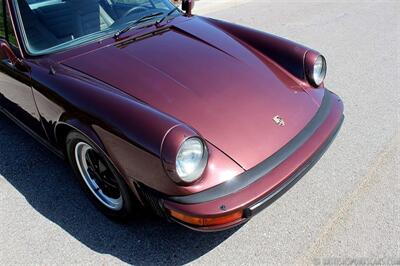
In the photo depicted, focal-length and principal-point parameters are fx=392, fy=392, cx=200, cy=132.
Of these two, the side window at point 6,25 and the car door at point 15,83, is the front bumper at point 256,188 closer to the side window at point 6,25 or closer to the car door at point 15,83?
the car door at point 15,83

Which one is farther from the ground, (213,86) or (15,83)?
(213,86)

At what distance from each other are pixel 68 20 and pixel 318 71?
194cm

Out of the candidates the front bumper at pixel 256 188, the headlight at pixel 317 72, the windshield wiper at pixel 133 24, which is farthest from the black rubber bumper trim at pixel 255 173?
the windshield wiper at pixel 133 24

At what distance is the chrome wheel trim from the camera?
103 inches

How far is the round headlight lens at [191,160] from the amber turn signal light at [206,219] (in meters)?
0.19

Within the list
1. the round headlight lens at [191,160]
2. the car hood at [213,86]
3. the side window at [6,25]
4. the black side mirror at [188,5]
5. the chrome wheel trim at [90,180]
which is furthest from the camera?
the black side mirror at [188,5]

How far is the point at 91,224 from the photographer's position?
2.69 m

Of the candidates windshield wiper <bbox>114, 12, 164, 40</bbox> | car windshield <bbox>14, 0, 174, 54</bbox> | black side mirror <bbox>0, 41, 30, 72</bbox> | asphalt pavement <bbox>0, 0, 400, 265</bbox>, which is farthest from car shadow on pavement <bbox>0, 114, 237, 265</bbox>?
windshield wiper <bbox>114, 12, 164, 40</bbox>

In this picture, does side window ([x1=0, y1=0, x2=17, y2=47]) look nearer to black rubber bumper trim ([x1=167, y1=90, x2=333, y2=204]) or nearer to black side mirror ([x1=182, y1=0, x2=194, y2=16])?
black side mirror ([x1=182, y1=0, x2=194, y2=16])

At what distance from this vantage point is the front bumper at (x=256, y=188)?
2020 mm

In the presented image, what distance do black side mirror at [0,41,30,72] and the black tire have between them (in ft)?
2.22

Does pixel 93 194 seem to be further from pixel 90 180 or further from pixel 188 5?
pixel 188 5

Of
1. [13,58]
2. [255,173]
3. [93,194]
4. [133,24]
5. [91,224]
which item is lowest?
[91,224]

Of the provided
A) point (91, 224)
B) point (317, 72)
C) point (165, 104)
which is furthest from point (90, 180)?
point (317, 72)
